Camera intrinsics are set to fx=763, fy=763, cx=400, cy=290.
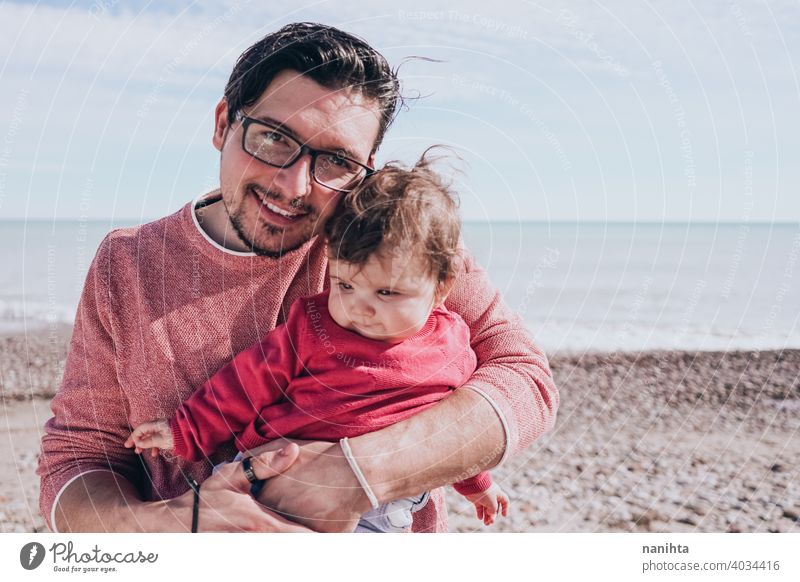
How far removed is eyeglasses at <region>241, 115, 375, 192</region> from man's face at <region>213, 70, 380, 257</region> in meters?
0.01

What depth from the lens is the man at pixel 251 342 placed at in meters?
1.63

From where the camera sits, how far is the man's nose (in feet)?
5.56

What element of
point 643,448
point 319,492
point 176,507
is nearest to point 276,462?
point 319,492

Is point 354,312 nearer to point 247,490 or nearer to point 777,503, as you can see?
point 247,490

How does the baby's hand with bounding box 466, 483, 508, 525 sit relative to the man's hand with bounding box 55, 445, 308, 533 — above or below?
below

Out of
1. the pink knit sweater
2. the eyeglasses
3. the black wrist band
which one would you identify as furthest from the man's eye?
the black wrist band

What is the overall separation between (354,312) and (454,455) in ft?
1.25

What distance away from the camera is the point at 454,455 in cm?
167

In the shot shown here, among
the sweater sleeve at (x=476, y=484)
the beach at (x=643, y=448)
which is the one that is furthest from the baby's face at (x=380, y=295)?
the beach at (x=643, y=448)

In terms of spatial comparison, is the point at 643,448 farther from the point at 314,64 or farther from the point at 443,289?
the point at 314,64

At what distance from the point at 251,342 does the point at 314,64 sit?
2.16 feet

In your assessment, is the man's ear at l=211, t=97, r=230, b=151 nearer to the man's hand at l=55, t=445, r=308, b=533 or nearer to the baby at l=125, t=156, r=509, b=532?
the baby at l=125, t=156, r=509, b=532
